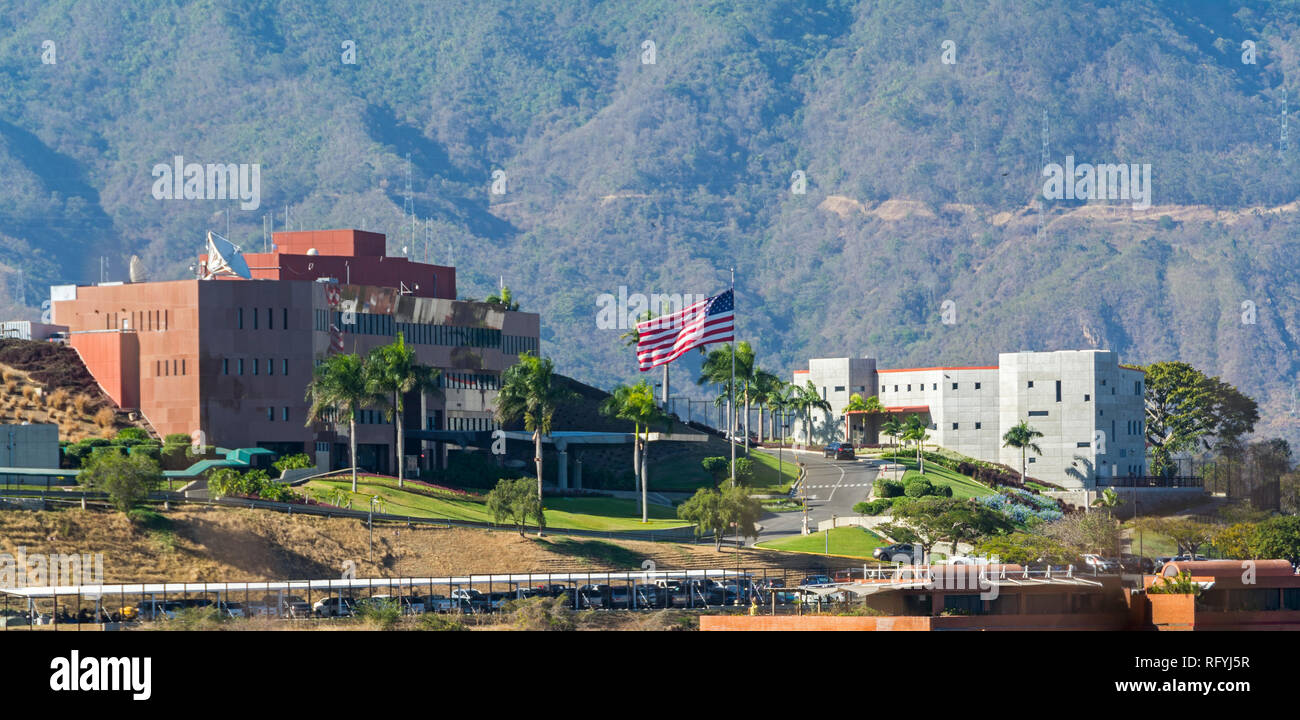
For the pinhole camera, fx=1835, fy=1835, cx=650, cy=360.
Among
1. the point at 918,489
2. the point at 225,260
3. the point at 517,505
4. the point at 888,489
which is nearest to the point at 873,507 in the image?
the point at 918,489

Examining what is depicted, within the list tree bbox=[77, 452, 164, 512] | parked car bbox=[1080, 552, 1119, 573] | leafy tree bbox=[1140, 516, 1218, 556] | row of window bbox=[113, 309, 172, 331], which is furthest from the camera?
row of window bbox=[113, 309, 172, 331]

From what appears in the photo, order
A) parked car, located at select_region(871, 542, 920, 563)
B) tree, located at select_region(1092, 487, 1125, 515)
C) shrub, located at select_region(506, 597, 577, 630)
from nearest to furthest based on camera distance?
shrub, located at select_region(506, 597, 577, 630) → parked car, located at select_region(871, 542, 920, 563) → tree, located at select_region(1092, 487, 1125, 515)

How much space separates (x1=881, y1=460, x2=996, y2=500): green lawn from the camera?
164m

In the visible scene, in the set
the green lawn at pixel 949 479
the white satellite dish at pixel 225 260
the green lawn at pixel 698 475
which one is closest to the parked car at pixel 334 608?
the white satellite dish at pixel 225 260

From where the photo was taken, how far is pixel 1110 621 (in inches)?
3007

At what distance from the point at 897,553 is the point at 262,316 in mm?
51214

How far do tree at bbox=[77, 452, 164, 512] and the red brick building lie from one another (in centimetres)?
2676

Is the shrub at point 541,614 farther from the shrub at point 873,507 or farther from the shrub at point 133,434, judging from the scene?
the shrub at point 873,507

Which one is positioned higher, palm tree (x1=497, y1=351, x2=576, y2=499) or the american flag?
the american flag

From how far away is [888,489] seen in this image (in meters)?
155

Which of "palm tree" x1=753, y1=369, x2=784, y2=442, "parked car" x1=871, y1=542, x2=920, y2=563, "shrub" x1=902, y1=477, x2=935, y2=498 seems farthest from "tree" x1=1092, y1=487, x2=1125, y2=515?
"parked car" x1=871, y1=542, x2=920, y2=563

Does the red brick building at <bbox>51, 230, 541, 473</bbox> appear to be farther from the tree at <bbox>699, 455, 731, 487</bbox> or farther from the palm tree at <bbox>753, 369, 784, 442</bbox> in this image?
the palm tree at <bbox>753, 369, 784, 442</bbox>

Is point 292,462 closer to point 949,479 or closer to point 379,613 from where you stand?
point 379,613
